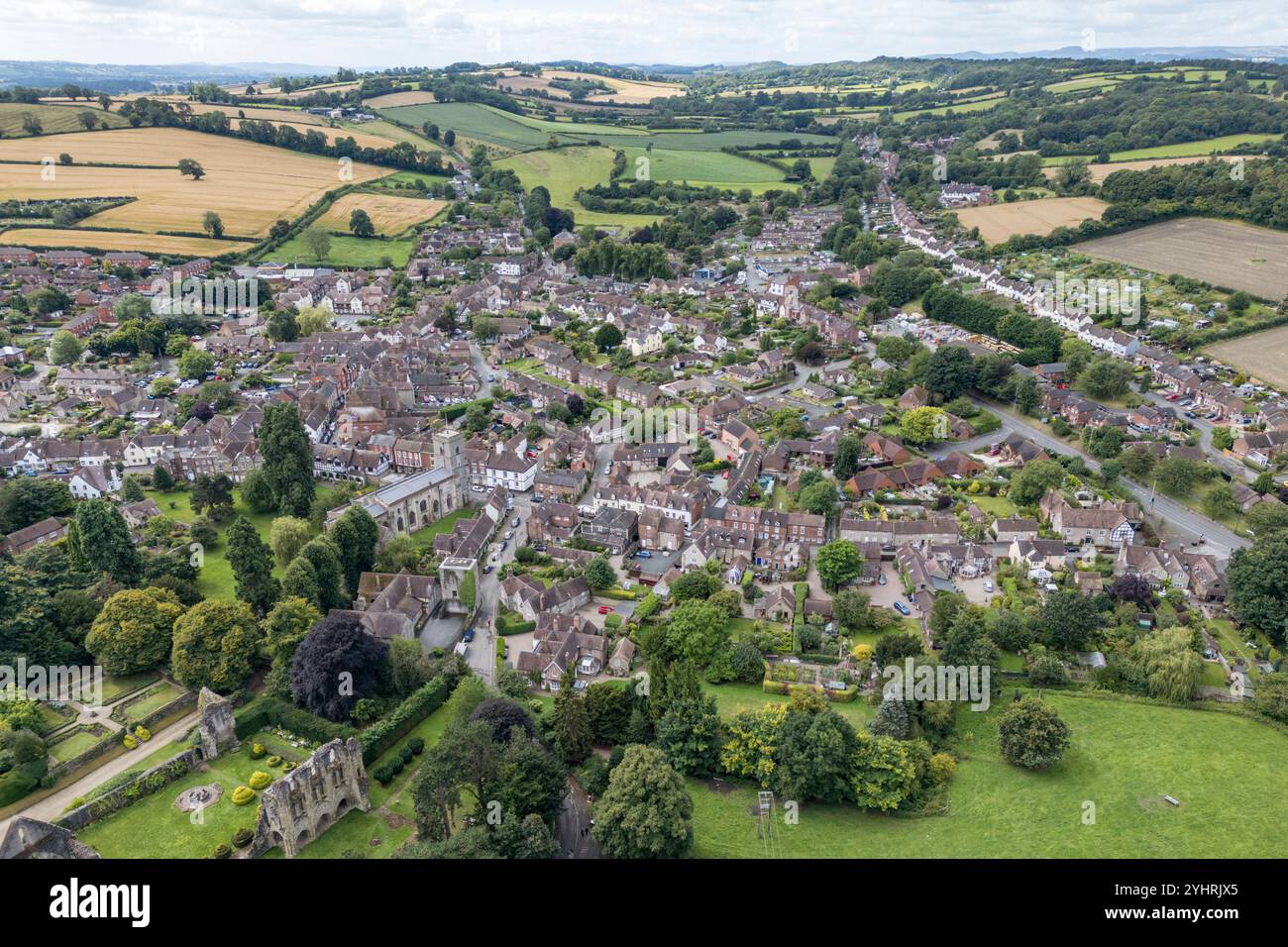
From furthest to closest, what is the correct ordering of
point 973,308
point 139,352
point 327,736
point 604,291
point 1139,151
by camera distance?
1. point 1139,151
2. point 604,291
3. point 973,308
4. point 139,352
5. point 327,736

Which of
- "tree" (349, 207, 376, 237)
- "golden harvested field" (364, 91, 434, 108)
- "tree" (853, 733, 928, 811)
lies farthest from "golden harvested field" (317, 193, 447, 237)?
"tree" (853, 733, 928, 811)

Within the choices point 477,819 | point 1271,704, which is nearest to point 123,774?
point 477,819

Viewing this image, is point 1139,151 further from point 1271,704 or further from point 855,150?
point 1271,704

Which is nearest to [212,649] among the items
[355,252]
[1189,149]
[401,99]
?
[355,252]

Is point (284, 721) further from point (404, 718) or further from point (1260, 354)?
point (1260, 354)

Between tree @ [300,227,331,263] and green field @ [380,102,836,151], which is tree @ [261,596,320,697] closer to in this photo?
tree @ [300,227,331,263]

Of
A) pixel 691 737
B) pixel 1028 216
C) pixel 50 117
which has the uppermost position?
pixel 50 117
